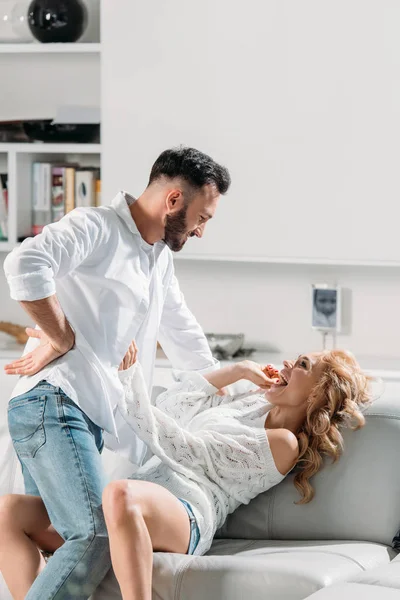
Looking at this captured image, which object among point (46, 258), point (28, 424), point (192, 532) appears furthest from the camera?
point (192, 532)

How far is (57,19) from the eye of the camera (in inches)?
154

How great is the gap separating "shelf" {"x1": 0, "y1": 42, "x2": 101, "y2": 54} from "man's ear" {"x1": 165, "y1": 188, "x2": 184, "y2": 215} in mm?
1618

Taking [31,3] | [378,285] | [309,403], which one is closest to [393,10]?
[378,285]

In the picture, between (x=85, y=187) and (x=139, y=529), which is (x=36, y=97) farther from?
(x=139, y=529)

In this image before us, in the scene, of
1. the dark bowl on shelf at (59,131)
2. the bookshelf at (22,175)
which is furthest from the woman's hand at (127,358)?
the dark bowl on shelf at (59,131)

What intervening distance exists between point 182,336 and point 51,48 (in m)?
1.66

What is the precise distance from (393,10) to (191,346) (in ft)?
5.29

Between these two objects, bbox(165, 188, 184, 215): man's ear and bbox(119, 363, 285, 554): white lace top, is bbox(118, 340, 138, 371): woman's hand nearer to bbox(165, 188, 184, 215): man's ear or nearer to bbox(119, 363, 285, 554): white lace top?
bbox(119, 363, 285, 554): white lace top

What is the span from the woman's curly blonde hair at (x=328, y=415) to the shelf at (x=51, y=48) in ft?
6.01

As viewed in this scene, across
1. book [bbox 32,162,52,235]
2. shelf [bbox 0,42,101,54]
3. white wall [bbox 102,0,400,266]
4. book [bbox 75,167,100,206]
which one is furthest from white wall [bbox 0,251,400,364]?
shelf [bbox 0,42,101,54]

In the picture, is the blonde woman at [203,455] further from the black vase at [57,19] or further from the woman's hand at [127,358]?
the black vase at [57,19]

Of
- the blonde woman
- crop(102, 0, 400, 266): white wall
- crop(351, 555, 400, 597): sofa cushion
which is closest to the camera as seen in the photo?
crop(351, 555, 400, 597): sofa cushion

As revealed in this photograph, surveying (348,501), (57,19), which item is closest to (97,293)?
(348,501)

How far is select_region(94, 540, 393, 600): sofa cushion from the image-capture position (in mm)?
2211
